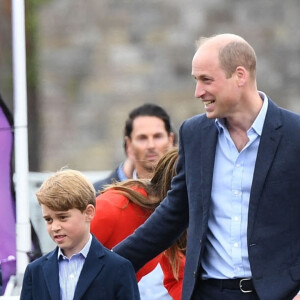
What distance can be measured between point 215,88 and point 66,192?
2.53 ft

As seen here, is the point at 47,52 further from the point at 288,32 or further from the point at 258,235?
the point at 258,235

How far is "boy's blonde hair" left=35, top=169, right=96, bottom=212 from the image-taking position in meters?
5.27

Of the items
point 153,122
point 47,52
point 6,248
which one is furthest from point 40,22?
point 6,248

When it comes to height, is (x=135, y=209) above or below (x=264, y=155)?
below

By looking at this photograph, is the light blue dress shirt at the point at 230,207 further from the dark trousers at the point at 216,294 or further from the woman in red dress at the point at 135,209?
the woman in red dress at the point at 135,209

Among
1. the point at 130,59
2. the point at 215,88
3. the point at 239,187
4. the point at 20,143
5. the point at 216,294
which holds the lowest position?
the point at 216,294

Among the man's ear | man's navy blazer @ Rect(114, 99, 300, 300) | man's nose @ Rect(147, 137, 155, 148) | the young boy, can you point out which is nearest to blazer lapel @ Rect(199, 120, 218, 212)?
man's navy blazer @ Rect(114, 99, 300, 300)

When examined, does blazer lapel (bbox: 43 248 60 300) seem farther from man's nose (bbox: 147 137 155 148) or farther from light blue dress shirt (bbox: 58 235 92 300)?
man's nose (bbox: 147 137 155 148)

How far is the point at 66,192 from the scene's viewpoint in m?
5.29

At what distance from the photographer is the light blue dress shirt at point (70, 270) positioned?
17.4ft

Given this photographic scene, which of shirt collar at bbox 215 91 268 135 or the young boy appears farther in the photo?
shirt collar at bbox 215 91 268 135

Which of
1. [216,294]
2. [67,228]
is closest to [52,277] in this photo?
[67,228]

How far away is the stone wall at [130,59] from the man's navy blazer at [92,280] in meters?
10.3

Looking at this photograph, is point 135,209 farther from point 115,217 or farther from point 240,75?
point 240,75
